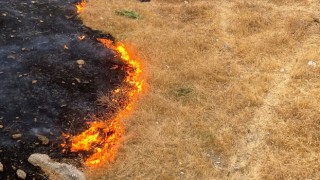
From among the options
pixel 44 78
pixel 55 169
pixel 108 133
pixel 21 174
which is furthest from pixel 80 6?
pixel 21 174

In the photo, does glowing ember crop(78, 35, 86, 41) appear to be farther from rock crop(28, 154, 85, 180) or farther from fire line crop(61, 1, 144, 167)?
rock crop(28, 154, 85, 180)

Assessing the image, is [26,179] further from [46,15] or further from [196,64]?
[46,15]

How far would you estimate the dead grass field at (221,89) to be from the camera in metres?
8.20

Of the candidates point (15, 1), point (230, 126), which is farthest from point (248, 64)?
point (15, 1)

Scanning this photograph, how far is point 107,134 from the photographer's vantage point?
8898mm

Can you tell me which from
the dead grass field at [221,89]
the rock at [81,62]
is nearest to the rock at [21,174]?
the dead grass field at [221,89]

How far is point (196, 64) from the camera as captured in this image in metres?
11.8

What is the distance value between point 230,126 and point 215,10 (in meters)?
7.63

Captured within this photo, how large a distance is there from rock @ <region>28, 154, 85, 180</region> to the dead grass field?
421 mm

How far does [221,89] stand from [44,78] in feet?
18.4

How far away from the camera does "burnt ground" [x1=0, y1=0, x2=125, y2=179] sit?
26.9 feet

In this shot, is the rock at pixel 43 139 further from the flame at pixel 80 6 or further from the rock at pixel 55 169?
the flame at pixel 80 6

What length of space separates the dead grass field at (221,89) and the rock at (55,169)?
16.6 inches

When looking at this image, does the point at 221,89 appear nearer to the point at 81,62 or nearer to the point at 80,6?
the point at 81,62
